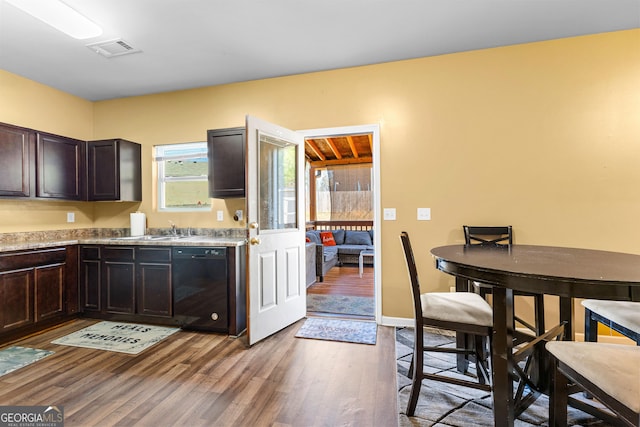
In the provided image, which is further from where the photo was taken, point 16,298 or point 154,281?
point 154,281

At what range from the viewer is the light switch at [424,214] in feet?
9.93

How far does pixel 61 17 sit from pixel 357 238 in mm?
5727

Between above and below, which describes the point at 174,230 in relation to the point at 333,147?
below

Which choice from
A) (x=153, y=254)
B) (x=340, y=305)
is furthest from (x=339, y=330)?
(x=153, y=254)

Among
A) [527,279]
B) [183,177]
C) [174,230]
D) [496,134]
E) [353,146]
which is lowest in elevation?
[527,279]

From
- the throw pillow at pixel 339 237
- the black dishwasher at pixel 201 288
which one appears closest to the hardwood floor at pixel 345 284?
the throw pillow at pixel 339 237

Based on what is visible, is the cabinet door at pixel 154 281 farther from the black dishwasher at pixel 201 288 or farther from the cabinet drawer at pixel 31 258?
the cabinet drawer at pixel 31 258

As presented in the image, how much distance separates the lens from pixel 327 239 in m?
6.68

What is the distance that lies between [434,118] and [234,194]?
224cm

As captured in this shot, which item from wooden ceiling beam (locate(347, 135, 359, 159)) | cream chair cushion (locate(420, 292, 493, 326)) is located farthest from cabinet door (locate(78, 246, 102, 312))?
wooden ceiling beam (locate(347, 135, 359, 159))

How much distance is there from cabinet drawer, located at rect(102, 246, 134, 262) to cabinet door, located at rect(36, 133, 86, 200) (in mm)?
929

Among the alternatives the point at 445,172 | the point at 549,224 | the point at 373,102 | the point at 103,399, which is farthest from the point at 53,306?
the point at 549,224

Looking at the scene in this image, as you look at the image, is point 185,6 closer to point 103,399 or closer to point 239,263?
point 239,263

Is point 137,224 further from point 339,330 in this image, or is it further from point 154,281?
point 339,330
